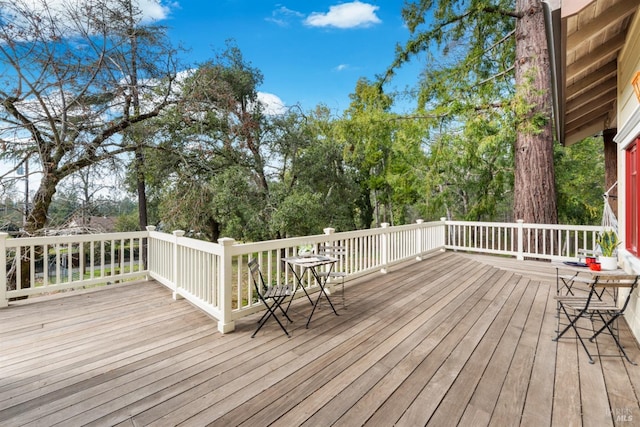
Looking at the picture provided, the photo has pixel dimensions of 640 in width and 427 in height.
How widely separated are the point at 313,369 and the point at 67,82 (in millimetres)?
6879

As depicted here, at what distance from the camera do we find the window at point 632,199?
3049mm

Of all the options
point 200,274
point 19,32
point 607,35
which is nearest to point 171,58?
point 19,32

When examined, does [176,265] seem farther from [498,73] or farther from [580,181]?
[580,181]

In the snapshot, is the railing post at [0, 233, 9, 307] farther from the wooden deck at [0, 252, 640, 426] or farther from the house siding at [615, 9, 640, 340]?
the house siding at [615, 9, 640, 340]

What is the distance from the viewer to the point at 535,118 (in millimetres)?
7074

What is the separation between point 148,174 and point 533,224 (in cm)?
966

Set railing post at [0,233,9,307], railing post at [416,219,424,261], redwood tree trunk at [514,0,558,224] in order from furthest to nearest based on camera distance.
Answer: railing post at [416,219,424,261] < redwood tree trunk at [514,0,558,224] < railing post at [0,233,9,307]

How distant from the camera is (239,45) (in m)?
9.96

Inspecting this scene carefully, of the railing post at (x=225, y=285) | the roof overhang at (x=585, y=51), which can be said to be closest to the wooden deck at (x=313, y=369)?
the railing post at (x=225, y=285)

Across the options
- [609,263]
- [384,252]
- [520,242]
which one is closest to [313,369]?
[609,263]

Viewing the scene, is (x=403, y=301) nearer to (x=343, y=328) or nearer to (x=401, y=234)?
(x=343, y=328)

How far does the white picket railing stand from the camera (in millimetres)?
3491

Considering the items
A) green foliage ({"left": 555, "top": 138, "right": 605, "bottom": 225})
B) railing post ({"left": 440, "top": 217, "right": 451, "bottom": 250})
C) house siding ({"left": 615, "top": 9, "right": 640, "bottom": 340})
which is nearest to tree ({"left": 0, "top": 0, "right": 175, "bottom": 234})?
house siding ({"left": 615, "top": 9, "right": 640, "bottom": 340})

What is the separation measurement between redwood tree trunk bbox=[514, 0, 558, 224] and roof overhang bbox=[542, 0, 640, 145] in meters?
1.84
